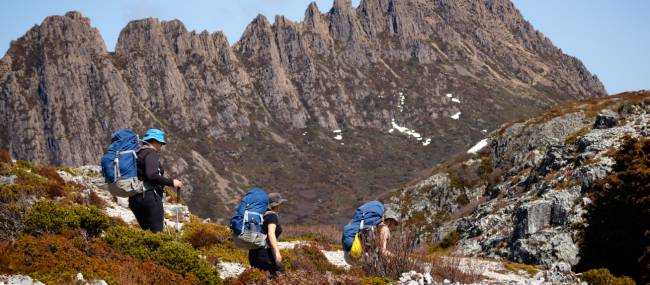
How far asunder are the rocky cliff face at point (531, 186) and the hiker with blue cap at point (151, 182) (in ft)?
43.2

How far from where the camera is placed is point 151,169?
970 centimetres

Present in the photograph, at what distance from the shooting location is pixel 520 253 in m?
27.3

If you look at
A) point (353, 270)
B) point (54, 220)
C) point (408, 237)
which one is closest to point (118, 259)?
point (54, 220)

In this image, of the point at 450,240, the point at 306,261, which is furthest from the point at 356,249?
the point at 450,240

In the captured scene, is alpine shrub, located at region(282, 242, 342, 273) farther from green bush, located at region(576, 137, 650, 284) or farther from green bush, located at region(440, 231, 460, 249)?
green bush, located at region(440, 231, 460, 249)

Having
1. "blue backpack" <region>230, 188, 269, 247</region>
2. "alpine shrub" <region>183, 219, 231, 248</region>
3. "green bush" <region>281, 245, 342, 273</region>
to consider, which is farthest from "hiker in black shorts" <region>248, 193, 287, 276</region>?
"alpine shrub" <region>183, 219, 231, 248</region>

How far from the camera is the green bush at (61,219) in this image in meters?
12.0

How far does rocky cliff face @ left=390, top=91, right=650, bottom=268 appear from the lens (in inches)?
1059

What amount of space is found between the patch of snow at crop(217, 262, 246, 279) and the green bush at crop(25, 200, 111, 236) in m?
4.36

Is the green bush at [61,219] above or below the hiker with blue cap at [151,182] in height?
below

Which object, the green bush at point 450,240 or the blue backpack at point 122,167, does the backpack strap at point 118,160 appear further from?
the green bush at point 450,240

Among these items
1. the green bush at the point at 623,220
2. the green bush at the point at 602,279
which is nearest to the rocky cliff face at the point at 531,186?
the green bush at the point at 623,220

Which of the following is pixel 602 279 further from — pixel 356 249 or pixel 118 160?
pixel 118 160

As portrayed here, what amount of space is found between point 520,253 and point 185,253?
2004cm
